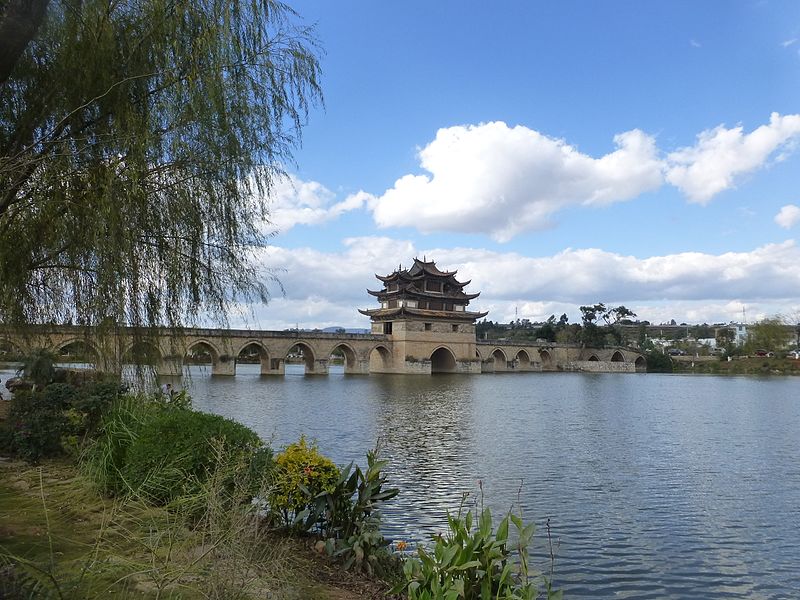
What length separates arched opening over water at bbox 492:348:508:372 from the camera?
68.7 meters

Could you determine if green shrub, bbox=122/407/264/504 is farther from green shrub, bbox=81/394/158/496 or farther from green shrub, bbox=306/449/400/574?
green shrub, bbox=306/449/400/574

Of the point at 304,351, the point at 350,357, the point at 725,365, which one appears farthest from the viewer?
the point at 725,365

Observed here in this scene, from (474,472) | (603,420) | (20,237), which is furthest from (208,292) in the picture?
(603,420)

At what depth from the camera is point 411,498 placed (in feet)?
30.1

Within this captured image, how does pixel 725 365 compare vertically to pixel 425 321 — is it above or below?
below

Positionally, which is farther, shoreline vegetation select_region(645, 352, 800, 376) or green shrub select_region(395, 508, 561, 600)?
shoreline vegetation select_region(645, 352, 800, 376)

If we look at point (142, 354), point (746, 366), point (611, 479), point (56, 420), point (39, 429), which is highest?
point (142, 354)

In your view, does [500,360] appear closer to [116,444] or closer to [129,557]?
[116,444]

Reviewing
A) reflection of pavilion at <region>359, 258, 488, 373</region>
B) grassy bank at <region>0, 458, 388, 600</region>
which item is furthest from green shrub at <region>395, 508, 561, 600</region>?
reflection of pavilion at <region>359, 258, 488, 373</region>

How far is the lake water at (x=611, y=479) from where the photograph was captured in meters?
6.80

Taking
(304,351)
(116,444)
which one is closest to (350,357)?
(304,351)

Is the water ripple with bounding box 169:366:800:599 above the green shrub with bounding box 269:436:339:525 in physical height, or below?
below

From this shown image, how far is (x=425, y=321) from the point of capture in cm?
5484

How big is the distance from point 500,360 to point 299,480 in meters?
65.6
